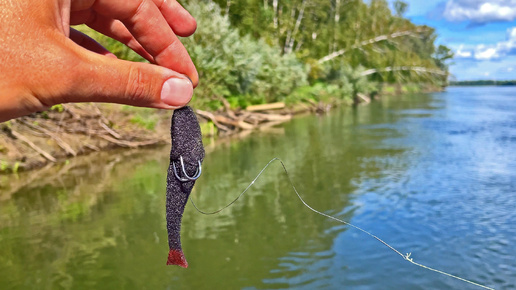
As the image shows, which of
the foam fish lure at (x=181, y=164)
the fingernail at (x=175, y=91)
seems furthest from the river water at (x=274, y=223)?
the fingernail at (x=175, y=91)

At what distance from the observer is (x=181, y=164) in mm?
3617

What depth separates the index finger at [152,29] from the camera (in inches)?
120

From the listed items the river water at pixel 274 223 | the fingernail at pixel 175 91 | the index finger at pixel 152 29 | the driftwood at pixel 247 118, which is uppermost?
the index finger at pixel 152 29

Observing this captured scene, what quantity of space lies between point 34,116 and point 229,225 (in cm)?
1195

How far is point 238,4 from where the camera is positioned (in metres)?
39.1

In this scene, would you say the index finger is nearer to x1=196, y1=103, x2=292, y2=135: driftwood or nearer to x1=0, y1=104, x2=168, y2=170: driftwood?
x1=0, y1=104, x2=168, y2=170: driftwood

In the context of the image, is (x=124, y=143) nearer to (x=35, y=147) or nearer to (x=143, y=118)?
(x=143, y=118)

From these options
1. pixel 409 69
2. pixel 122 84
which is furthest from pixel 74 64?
pixel 409 69

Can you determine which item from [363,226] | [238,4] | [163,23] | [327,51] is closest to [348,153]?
[363,226]

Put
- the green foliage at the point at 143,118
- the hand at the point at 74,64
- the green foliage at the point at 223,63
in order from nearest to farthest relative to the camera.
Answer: the hand at the point at 74,64 < the green foliage at the point at 143,118 < the green foliage at the point at 223,63

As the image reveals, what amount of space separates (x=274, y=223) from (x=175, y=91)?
779 cm

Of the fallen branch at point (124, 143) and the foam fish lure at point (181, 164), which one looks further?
the fallen branch at point (124, 143)

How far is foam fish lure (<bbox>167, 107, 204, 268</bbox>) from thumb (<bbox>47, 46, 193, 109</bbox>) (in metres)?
0.52

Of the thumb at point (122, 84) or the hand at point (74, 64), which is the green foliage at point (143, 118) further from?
the thumb at point (122, 84)
